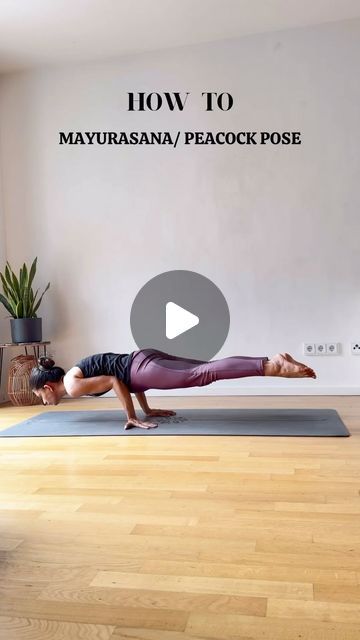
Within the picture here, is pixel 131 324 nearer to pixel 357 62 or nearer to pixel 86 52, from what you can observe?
pixel 86 52

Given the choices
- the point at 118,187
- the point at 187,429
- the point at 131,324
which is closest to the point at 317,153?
the point at 118,187

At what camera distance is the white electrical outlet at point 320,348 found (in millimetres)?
4383

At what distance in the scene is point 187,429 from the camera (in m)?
3.27

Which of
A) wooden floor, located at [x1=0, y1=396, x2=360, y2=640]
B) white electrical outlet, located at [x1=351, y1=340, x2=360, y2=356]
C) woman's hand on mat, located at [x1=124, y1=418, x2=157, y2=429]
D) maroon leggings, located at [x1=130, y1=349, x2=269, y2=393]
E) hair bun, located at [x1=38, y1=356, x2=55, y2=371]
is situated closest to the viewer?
wooden floor, located at [x1=0, y1=396, x2=360, y2=640]

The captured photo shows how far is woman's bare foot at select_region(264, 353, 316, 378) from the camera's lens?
2918 millimetres

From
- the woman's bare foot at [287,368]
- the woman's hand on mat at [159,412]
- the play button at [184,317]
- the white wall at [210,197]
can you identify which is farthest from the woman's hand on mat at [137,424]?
the white wall at [210,197]

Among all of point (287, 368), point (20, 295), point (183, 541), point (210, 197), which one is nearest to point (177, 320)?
point (210, 197)

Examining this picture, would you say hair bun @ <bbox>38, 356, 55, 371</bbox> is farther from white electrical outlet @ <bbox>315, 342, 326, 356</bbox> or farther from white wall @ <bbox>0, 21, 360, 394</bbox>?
white electrical outlet @ <bbox>315, 342, 326, 356</bbox>

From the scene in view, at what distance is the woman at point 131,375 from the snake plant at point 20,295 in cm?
105

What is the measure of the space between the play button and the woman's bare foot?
1.49 m

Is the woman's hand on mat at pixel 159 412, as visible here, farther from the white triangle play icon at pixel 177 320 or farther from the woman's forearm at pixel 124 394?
the white triangle play icon at pixel 177 320

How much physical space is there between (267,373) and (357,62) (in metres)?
2.68

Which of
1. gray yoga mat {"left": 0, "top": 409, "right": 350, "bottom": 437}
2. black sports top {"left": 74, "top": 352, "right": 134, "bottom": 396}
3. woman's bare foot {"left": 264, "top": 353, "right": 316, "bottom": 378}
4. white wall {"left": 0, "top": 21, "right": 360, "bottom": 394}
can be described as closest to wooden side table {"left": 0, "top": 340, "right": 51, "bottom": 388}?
white wall {"left": 0, "top": 21, "right": 360, "bottom": 394}

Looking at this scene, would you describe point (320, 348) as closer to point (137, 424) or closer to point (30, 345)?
point (137, 424)
